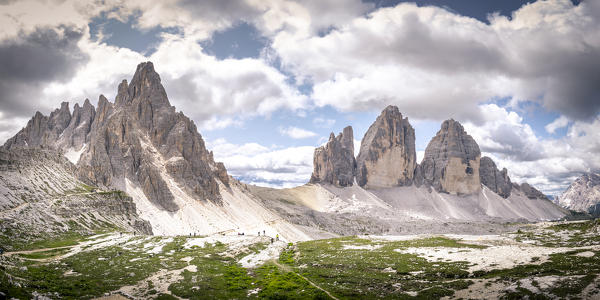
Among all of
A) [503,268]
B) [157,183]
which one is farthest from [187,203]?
[503,268]

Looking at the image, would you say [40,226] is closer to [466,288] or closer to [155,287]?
[155,287]

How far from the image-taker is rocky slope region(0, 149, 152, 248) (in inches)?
2608

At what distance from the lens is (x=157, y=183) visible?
162125 mm

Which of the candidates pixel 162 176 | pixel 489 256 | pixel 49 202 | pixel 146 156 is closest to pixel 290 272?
pixel 489 256

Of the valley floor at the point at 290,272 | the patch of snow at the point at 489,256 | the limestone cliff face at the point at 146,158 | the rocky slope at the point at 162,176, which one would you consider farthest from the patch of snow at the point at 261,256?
the limestone cliff face at the point at 146,158

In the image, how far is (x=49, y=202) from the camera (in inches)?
3071

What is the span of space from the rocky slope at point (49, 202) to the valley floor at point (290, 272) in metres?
7.40

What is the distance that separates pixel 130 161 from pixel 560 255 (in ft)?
548

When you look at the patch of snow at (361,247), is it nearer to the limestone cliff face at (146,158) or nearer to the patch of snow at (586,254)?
the patch of snow at (586,254)

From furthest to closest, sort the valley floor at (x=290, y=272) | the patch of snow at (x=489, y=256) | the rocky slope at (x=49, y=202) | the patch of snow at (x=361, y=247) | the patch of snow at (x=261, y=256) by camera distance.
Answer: the patch of snow at (x=361, y=247) < the rocky slope at (x=49, y=202) < the patch of snow at (x=261, y=256) < the patch of snow at (x=489, y=256) < the valley floor at (x=290, y=272)

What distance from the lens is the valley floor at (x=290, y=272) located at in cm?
3322

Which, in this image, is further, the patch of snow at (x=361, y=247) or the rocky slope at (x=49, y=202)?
the patch of snow at (x=361, y=247)

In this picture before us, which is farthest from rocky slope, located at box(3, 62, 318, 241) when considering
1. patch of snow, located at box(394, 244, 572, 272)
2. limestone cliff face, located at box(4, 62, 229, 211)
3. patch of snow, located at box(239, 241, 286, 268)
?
patch of snow, located at box(394, 244, 572, 272)

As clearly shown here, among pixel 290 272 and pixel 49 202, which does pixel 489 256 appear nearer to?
pixel 290 272
